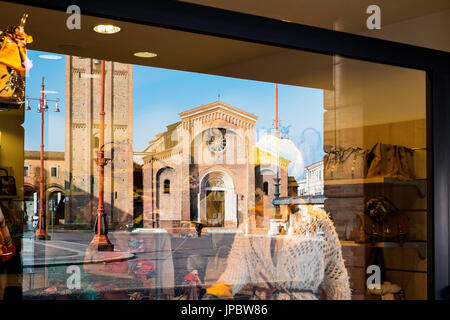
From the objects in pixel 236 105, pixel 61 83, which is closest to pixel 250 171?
pixel 236 105

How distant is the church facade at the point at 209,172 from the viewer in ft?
7.62

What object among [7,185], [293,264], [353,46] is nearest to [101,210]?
[7,185]

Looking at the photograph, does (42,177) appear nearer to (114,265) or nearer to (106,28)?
(114,265)

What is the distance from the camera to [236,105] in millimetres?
2479

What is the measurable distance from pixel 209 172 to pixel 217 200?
0.12 m

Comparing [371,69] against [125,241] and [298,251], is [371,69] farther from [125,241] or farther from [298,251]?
[125,241]

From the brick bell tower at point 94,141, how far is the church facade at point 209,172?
95 mm

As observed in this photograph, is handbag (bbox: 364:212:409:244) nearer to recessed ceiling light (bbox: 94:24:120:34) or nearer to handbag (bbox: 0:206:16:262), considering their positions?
recessed ceiling light (bbox: 94:24:120:34)

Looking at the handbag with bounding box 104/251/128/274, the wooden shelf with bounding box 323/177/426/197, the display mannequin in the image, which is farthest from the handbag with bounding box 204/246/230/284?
the wooden shelf with bounding box 323/177/426/197

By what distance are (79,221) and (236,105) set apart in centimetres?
79

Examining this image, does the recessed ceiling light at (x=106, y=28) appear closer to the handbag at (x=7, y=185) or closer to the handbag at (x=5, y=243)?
the handbag at (x=7, y=185)

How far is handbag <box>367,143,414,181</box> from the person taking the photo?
296cm

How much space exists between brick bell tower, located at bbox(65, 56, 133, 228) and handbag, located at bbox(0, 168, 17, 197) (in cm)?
19

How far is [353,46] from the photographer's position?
2.60 meters
